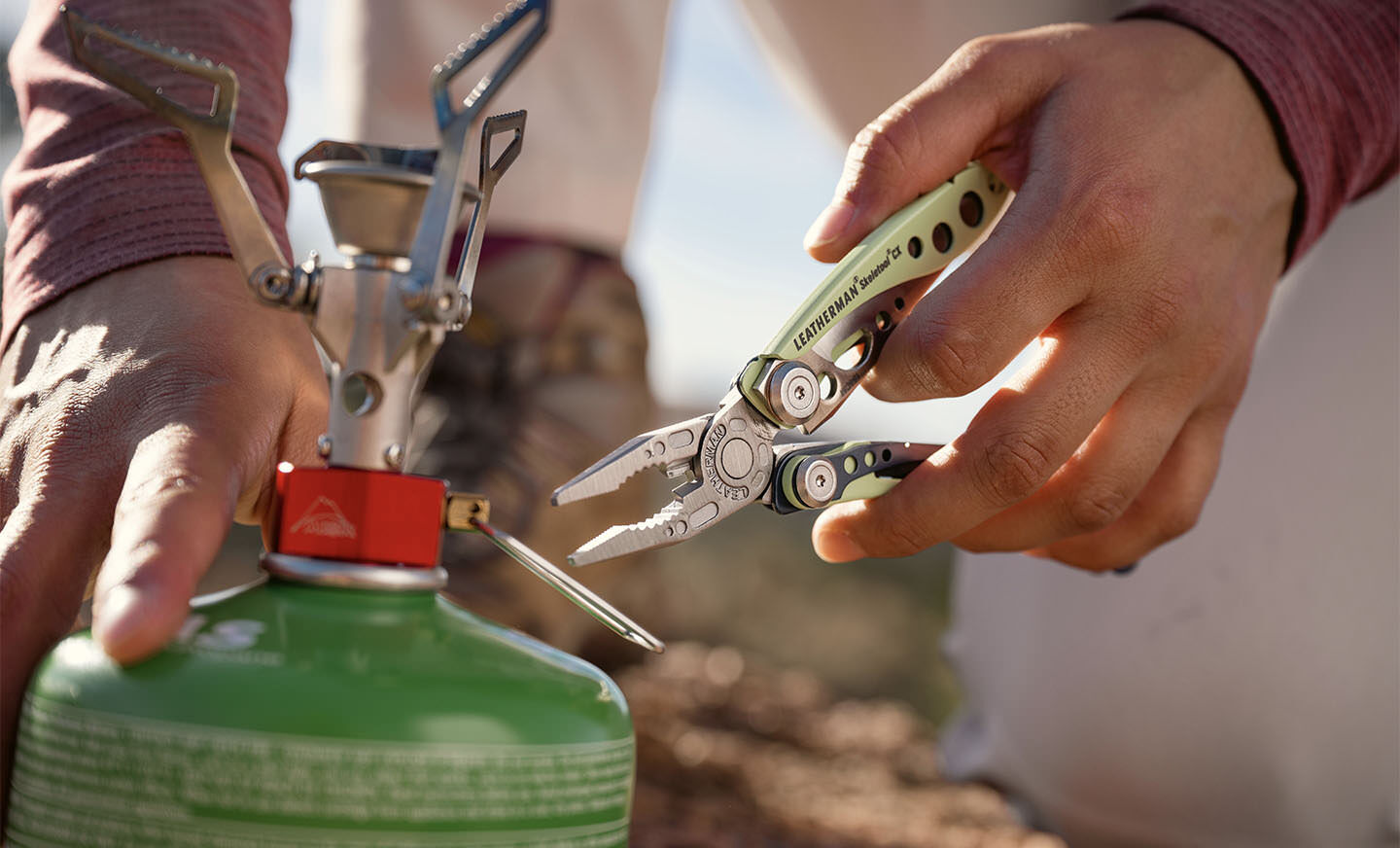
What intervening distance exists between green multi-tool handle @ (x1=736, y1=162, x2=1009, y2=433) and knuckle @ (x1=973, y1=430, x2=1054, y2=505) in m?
0.14

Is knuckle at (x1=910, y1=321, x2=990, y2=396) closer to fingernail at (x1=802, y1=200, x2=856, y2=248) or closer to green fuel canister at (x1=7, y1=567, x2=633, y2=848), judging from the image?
fingernail at (x1=802, y1=200, x2=856, y2=248)

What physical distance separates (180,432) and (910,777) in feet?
7.11

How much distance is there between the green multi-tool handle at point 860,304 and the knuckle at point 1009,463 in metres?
0.14

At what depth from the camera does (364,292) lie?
0.76 m

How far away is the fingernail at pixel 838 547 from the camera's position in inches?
46.8

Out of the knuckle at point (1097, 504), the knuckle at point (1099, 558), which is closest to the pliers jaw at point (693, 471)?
the knuckle at point (1097, 504)

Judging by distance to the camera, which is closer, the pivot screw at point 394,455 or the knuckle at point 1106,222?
the pivot screw at point 394,455

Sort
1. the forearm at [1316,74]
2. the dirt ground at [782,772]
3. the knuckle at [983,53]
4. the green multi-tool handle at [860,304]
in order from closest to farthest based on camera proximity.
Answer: the green multi-tool handle at [860,304] < the knuckle at [983,53] < the forearm at [1316,74] < the dirt ground at [782,772]

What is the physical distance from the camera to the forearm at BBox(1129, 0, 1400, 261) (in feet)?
4.26

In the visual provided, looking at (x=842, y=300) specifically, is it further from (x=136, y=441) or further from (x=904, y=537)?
(x=136, y=441)

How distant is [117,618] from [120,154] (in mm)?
556

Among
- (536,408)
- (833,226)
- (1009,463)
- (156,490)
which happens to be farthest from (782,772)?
(156,490)

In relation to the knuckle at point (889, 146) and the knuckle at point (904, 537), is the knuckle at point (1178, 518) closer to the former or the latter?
the knuckle at point (904, 537)

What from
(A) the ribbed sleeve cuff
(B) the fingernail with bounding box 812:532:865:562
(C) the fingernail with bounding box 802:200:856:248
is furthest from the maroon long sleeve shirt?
(B) the fingernail with bounding box 812:532:865:562
